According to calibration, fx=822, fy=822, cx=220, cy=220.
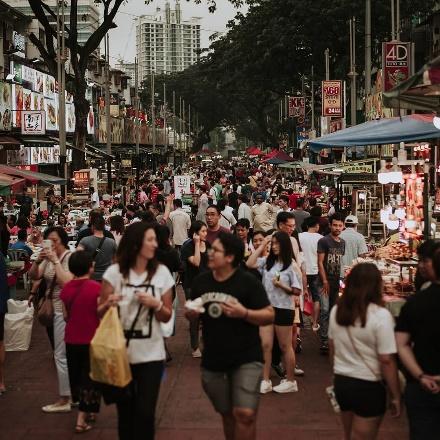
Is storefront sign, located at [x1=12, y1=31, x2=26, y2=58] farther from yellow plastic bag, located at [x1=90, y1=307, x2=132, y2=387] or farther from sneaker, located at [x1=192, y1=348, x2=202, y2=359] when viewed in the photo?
yellow plastic bag, located at [x1=90, y1=307, x2=132, y2=387]

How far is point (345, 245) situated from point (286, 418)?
11.5ft

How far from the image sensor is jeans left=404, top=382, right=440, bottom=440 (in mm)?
5000

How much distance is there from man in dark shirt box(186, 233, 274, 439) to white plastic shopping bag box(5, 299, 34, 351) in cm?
559

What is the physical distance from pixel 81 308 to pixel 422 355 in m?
2.94

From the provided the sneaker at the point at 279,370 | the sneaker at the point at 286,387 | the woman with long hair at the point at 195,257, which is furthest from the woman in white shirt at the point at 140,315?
the woman with long hair at the point at 195,257

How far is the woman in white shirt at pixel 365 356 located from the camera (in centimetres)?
508

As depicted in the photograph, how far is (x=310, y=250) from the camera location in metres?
10.9

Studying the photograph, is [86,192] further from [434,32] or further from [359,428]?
[359,428]

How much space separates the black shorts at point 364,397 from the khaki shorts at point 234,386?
24.6 inches

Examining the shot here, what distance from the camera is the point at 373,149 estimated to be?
27.7 meters

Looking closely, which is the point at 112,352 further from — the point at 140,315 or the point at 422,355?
the point at 422,355

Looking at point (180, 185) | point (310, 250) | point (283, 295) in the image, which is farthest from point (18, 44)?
point (283, 295)

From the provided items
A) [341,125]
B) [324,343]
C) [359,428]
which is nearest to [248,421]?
[359,428]

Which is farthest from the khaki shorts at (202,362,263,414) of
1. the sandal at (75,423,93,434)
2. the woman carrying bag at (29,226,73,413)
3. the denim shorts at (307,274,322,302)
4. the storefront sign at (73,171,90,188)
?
the storefront sign at (73,171,90,188)
